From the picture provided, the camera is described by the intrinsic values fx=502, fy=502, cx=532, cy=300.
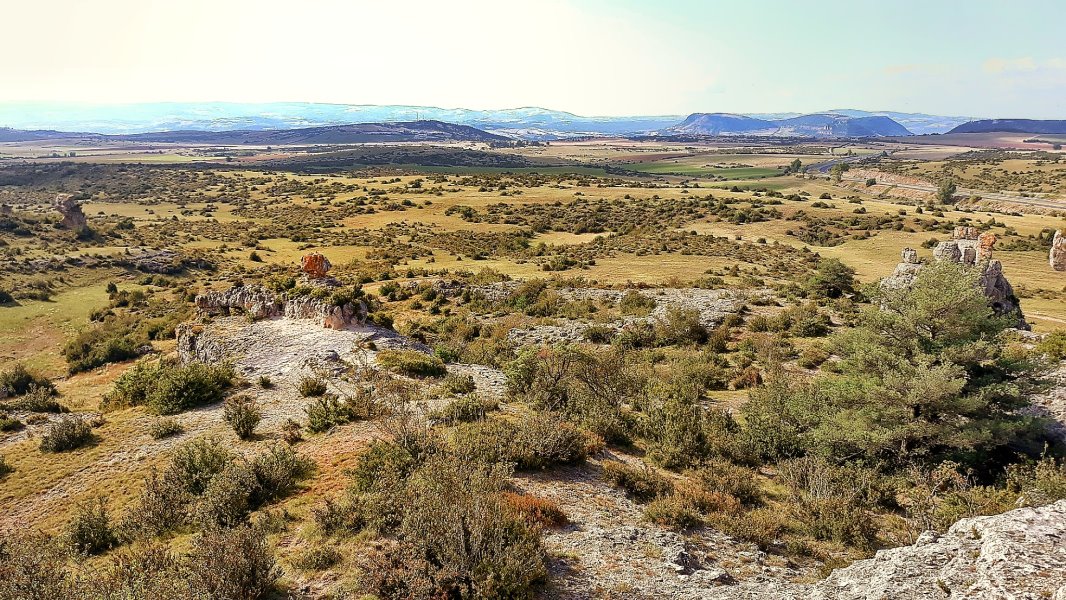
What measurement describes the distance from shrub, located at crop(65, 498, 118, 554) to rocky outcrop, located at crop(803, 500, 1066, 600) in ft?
34.1

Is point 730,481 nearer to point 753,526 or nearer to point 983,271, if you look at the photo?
point 753,526

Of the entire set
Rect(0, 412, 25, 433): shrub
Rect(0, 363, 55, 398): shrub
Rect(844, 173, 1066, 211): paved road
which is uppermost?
Rect(844, 173, 1066, 211): paved road

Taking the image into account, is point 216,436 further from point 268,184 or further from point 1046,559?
point 268,184

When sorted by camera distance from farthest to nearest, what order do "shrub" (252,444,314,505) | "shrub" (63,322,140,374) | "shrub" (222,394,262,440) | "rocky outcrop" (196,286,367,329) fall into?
1. "shrub" (63,322,140,374)
2. "rocky outcrop" (196,286,367,329)
3. "shrub" (222,394,262,440)
4. "shrub" (252,444,314,505)

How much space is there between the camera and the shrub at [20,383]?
18.9m

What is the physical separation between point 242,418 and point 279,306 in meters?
10.0

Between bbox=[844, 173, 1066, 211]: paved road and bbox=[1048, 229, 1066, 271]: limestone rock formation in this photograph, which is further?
bbox=[844, 173, 1066, 211]: paved road

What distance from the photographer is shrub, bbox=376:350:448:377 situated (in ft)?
50.8

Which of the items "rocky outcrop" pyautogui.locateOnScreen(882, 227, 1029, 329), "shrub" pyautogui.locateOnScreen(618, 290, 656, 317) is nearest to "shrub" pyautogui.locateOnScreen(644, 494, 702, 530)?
"rocky outcrop" pyautogui.locateOnScreen(882, 227, 1029, 329)

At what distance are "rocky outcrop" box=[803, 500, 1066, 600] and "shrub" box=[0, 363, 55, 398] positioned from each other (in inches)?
Answer: 981

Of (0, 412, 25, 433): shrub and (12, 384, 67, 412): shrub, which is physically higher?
(0, 412, 25, 433): shrub

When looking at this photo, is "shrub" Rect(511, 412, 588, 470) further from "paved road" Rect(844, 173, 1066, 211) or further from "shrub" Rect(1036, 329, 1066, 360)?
"paved road" Rect(844, 173, 1066, 211)

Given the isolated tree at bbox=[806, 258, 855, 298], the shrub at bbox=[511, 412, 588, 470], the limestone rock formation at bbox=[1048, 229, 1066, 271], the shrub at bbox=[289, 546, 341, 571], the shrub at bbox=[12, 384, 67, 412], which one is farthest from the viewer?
the limestone rock formation at bbox=[1048, 229, 1066, 271]

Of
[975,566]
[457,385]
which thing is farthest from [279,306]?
[975,566]
